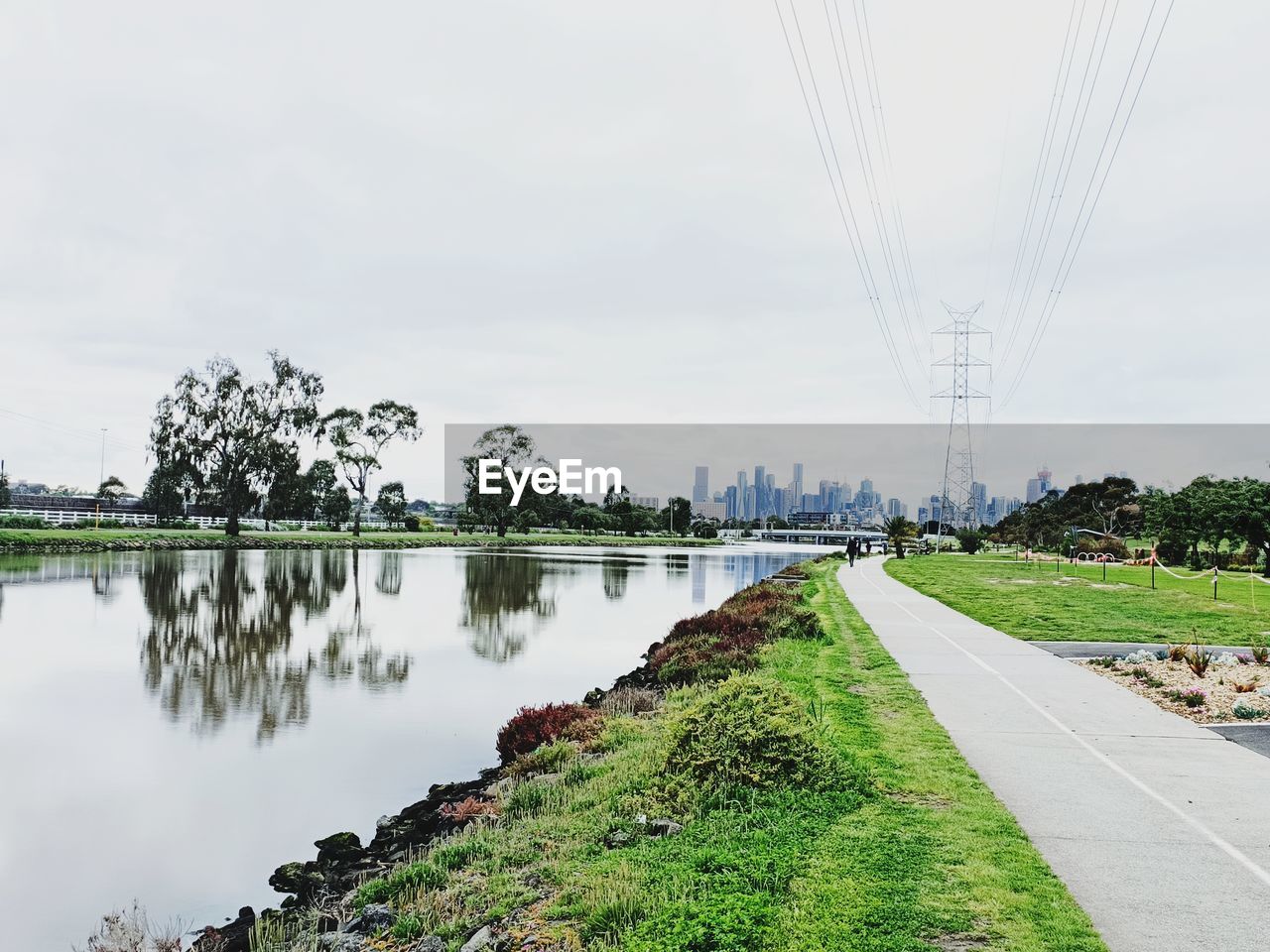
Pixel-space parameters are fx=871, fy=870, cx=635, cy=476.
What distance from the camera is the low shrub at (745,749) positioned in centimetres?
683

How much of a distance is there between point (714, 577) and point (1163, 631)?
1035 inches

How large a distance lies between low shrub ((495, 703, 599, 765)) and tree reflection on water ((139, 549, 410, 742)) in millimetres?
3474

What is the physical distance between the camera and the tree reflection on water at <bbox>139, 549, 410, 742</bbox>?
12.7 metres

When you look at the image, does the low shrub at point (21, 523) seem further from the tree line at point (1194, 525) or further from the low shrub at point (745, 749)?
the tree line at point (1194, 525)

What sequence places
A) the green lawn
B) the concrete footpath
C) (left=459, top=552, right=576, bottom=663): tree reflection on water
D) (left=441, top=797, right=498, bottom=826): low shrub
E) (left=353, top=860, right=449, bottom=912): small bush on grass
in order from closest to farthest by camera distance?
the concrete footpath < (left=353, top=860, right=449, bottom=912): small bush on grass < (left=441, top=797, right=498, bottom=826): low shrub < (left=459, top=552, right=576, bottom=663): tree reflection on water < the green lawn

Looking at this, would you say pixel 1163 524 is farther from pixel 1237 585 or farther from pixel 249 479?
pixel 249 479

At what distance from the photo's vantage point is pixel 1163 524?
42188 mm

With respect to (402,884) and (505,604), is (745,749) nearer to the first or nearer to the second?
(402,884)

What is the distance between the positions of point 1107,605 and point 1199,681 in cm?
1248

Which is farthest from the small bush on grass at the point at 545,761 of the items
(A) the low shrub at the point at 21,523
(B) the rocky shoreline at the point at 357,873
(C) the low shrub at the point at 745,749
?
(A) the low shrub at the point at 21,523

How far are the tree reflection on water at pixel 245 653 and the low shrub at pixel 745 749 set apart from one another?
649 centimetres

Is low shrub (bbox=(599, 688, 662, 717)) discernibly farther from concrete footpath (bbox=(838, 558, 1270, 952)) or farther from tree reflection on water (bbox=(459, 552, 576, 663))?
tree reflection on water (bbox=(459, 552, 576, 663))

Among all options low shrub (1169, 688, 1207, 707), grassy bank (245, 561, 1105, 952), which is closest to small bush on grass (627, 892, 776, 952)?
grassy bank (245, 561, 1105, 952)

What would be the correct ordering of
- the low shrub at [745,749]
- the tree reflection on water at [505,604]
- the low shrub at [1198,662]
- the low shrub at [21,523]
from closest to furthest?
the low shrub at [745,749] → the low shrub at [1198,662] → the tree reflection on water at [505,604] → the low shrub at [21,523]
